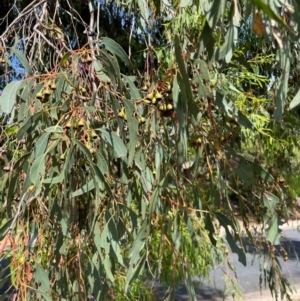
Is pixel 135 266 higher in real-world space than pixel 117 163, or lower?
lower

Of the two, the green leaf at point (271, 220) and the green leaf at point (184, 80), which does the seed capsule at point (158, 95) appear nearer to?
the green leaf at point (184, 80)

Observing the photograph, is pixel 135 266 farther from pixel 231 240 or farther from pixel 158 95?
pixel 158 95

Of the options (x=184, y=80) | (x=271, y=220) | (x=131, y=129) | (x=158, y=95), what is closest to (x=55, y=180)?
(x=131, y=129)

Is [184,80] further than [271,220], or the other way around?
[271,220]

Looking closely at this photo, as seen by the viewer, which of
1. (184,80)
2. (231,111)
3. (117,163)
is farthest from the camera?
(117,163)

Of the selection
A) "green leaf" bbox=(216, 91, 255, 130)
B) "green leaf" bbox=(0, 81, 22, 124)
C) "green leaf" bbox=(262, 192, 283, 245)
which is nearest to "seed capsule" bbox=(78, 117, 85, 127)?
"green leaf" bbox=(0, 81, 22, 124)

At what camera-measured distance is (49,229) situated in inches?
69.7

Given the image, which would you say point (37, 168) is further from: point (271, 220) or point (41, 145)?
point (271, 220)

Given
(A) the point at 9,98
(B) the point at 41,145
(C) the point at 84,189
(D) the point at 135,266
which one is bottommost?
(D) the point at 135,266

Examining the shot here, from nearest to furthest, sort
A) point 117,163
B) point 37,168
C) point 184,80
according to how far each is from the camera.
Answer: point 184,80, point 37,168, point 117,163

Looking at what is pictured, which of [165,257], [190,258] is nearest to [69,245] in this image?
[165,257]

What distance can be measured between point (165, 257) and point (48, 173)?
1.41m

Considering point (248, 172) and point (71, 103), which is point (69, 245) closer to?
point (71, 103)

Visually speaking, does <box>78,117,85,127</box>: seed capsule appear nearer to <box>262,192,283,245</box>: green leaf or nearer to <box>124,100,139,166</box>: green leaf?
<box>124,100,139,166</box>: green leaf
